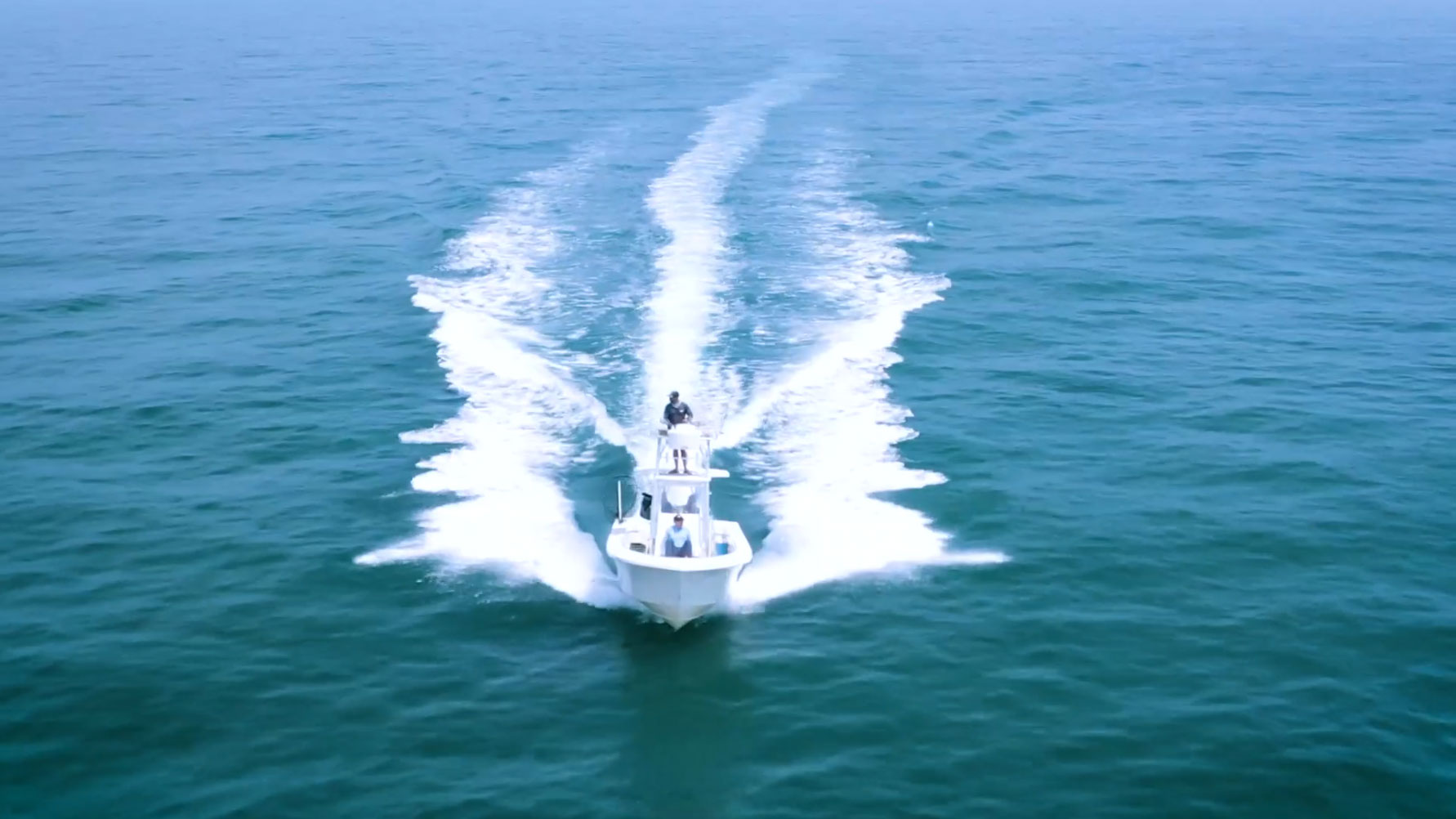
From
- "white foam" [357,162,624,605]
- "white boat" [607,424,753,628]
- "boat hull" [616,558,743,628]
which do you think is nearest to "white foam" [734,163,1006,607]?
"white boat" [607,424,753,628]

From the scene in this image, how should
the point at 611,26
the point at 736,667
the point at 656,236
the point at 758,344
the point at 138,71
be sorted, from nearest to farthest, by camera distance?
the point at 736,667 → the point at 758,344 → the point at 656,236 → the point at 138,71 → the point at 611,26

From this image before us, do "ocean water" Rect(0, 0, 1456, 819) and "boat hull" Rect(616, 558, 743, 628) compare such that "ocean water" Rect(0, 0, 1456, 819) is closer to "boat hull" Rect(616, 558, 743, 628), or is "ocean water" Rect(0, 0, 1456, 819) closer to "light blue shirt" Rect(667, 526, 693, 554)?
"boat hull" Rect(616, 558, 743, 628)

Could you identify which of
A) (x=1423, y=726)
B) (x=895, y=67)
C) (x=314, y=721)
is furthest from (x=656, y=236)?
(x=895, y=67)

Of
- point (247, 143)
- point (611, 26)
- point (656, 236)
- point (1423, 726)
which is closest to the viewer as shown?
point (1423, 726)

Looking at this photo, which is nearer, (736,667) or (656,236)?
(736,667)

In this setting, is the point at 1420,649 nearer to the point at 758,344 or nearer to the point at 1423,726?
the point at 1423,726

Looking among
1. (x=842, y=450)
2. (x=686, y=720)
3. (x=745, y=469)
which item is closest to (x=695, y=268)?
(x=842, y=450)
